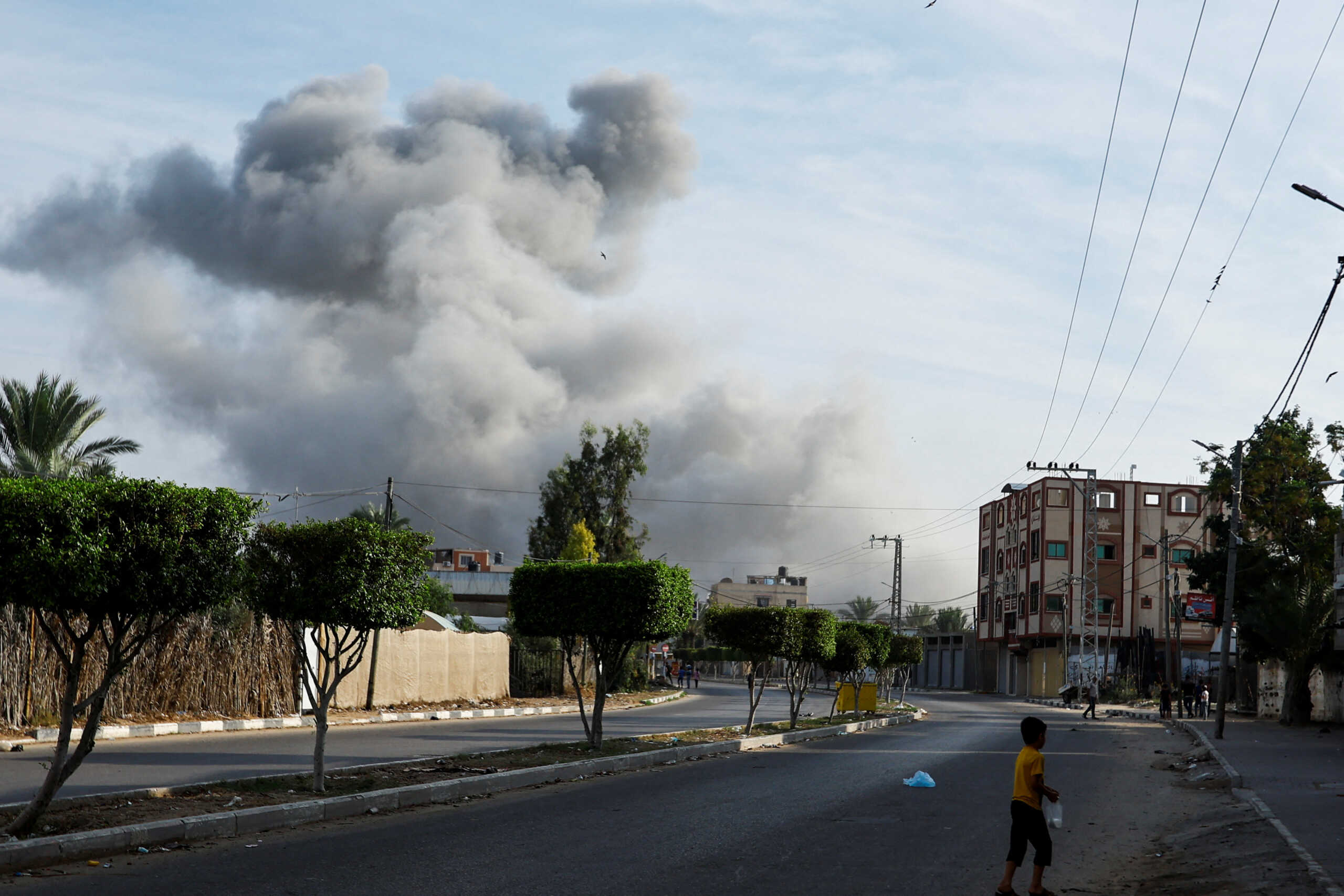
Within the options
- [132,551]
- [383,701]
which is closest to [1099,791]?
[132,551]

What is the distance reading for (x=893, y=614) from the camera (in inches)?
3164

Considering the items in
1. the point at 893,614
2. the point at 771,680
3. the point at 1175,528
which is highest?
the point at 1175,528

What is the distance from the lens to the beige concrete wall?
3219 cm

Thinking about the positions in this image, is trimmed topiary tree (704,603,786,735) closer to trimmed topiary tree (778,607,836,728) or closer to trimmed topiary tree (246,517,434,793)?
trimmed topiary tree (778,607,836,728)

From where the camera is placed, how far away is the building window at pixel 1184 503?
8388cm

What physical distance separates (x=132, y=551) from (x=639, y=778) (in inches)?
353

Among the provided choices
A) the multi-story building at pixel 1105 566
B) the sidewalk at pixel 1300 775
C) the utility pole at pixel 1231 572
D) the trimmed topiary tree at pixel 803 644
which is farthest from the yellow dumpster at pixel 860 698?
the multi-story building at pixel 1105 566

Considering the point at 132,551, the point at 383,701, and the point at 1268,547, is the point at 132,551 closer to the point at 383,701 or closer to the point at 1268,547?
the point at 383,701

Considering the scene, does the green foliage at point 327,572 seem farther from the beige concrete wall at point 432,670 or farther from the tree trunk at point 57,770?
the beige concrete wall at point 432,670

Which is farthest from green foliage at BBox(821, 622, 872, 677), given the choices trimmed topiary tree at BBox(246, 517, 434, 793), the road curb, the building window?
the building window

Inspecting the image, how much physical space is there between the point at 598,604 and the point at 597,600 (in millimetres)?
63

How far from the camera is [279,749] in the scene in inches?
791

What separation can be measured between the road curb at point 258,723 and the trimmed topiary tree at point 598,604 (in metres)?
6.72

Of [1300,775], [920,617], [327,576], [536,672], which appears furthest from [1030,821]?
[920,617]
